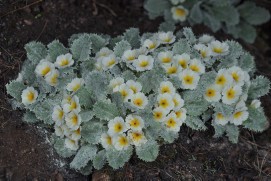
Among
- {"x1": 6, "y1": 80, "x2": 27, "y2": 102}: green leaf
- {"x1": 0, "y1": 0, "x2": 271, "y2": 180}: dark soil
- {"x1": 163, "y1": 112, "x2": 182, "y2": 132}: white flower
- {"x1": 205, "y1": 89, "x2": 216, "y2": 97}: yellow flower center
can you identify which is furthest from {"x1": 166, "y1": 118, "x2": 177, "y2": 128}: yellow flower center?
{"x1": 6, "y1": 80, "x2": 27, "y2": 102}: green leaf

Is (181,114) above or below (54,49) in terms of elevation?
below

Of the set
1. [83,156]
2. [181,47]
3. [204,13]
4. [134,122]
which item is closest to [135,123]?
[134,122]

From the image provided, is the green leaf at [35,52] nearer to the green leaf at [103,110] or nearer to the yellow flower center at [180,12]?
the green leaf at [103,110]

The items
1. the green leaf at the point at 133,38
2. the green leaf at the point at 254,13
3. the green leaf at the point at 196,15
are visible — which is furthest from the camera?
the green leaf at the point at 254,13

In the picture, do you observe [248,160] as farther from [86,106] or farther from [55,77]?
Answer: [55,77]

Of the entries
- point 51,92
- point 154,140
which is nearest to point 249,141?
point 154,140

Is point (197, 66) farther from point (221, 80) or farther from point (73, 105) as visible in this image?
point (73, 105)

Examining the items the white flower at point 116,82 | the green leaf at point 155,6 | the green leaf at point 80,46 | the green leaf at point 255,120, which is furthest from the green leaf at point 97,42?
the green leaf at point 255,120

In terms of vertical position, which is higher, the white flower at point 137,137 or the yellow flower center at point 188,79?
the yellow flower center at point 188,79
